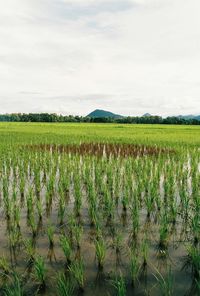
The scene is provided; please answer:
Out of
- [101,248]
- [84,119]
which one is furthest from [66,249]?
[84,119]

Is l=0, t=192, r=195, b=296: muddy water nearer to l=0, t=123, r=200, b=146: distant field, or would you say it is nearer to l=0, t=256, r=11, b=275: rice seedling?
l=0, t=256, r=11, b=275: rice seedling

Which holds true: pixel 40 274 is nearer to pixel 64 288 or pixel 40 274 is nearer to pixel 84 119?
pixel 64 288

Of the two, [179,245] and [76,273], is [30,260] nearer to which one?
[76,273]

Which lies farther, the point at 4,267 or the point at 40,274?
the point at 4,267

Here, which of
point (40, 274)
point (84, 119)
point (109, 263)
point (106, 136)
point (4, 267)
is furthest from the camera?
point (84, 119)

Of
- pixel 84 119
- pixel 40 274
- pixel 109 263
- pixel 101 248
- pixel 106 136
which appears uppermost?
pixel 84 119

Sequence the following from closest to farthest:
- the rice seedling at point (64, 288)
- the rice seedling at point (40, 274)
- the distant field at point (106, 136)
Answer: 1. the rice seedling at point (64, 288)
2. the rice seedling at point (40, 274)
3. the distant field at point (106, 136)

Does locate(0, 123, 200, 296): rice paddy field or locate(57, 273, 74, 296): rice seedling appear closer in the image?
locate(57, 273, 74, 296): rice seedling

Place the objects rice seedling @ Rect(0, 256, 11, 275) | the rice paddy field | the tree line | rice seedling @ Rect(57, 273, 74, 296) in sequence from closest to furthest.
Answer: rice seedling @ Rect(57, 273, 74, 296) → the rice paddy field → rice seedling @ Rect(0, 256, 11, 275) → the tree line

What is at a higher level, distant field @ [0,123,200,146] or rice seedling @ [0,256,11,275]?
distant field @ [0,123,200,146]

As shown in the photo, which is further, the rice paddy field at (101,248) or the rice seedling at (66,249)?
the rice seedling at (66,249)

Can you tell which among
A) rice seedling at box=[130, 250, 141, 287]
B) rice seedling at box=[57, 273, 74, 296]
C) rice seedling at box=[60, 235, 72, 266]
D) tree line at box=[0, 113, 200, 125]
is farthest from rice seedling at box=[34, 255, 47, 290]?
tree line at box=[0, 113, 200, 125]

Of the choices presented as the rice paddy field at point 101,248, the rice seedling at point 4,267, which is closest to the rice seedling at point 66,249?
the rice paddy field at point 101,248

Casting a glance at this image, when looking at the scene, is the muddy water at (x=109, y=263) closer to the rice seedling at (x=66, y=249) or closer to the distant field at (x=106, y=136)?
the rice seedling at (x=66, y=249)
